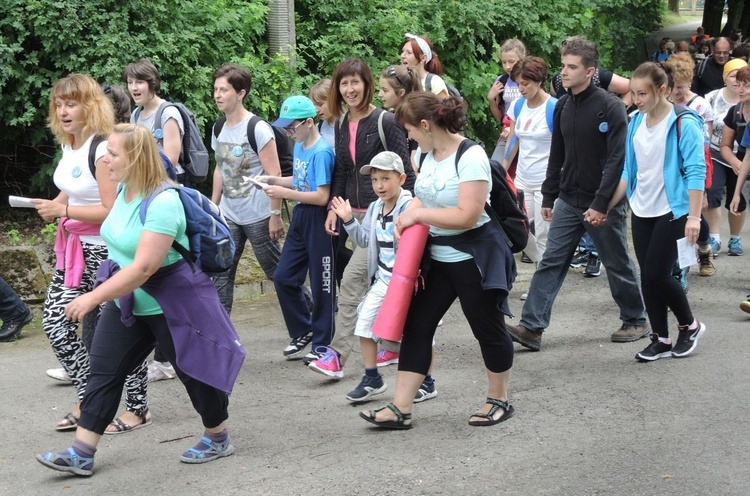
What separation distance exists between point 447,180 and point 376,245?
968 millimetres

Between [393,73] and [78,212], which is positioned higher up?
[393,73]

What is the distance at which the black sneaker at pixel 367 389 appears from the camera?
6.11 meters

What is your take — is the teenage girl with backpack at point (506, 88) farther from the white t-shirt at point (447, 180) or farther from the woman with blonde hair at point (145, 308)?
the woman with blonde hair at point (145, 308)

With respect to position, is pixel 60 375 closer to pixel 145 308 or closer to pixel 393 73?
pixel 145 308

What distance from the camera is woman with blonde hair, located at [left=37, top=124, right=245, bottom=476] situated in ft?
15.8

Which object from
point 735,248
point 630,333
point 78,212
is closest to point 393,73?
point 78,212

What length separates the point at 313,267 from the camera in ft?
22.4

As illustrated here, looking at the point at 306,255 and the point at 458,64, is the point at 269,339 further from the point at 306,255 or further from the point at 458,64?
the point at 458,64

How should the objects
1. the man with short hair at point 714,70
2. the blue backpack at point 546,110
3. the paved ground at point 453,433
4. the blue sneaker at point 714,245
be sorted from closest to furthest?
the paved ground at point 453,433
the blue backpack at point 546,110
the blue sneaker at point 714,245
the man with short hair at point 714,70

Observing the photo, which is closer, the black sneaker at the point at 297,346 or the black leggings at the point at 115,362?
the black leggings at the point at 115,362

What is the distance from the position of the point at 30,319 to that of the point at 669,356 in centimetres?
459

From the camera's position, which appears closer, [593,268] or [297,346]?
[297,346]

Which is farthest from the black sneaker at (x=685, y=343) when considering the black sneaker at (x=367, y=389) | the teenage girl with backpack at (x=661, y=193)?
the black sneaker at (x=367, y=389)

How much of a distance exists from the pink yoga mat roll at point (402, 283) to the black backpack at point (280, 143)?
187cm
